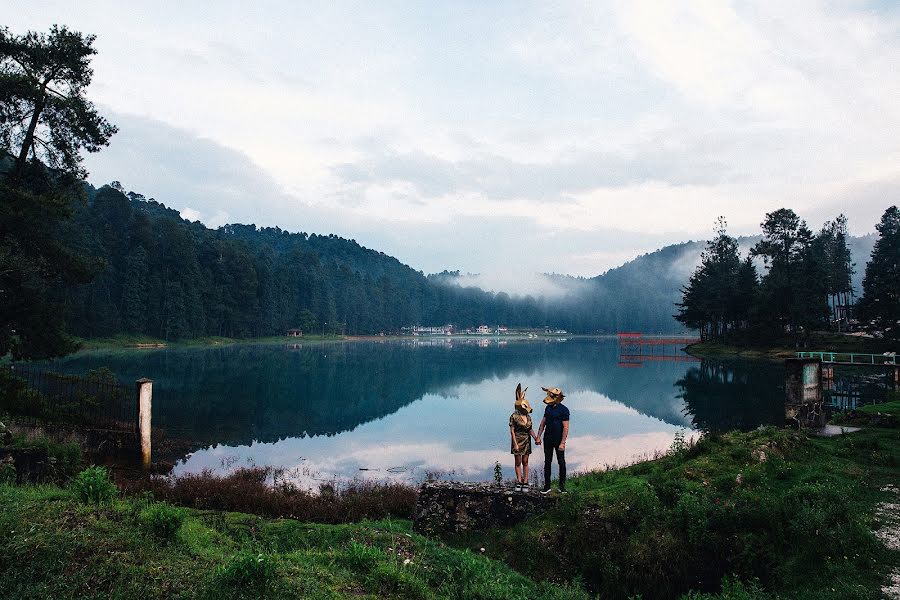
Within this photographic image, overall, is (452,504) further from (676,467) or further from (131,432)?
(131,432)

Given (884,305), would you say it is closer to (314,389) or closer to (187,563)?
(314,389)

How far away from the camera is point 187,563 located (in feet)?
22.2

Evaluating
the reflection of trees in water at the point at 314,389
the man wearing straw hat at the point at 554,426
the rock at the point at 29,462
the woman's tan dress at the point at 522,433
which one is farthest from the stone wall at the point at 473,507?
the reflection of trees in water at the point at 314,389

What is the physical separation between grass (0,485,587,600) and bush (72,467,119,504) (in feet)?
0.63

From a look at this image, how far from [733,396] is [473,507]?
3653cm

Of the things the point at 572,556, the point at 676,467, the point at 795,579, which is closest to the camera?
the point at 795,579

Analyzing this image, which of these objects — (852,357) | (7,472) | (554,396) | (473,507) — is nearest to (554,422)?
(554,396)

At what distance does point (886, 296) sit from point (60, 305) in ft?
242

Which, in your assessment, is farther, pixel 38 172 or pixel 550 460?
pixel 38 172

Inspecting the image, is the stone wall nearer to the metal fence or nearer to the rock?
the rock

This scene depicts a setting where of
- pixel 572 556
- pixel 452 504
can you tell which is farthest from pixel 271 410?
pixel 572 556

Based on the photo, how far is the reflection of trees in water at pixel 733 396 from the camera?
100 ft

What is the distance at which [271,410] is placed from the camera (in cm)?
3469

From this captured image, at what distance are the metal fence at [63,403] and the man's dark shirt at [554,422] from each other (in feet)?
48.8
